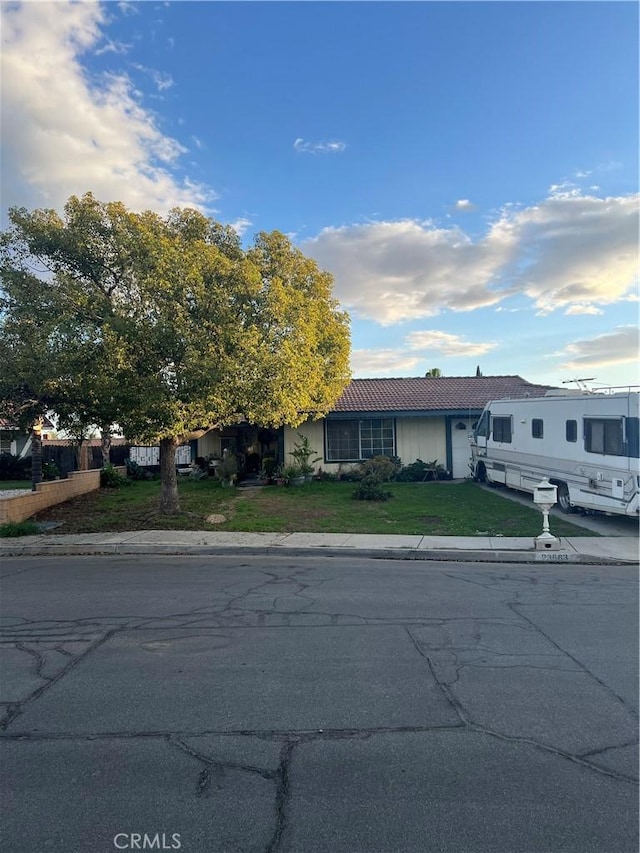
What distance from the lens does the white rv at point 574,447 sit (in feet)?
40.1

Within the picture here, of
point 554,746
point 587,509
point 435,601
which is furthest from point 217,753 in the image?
point 587,509

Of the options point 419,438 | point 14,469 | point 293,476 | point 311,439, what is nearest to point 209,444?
point 311,439

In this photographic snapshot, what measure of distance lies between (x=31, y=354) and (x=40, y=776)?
9.68 meters

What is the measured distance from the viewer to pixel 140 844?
2.91m

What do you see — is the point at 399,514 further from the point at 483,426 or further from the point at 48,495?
the point at 48,495

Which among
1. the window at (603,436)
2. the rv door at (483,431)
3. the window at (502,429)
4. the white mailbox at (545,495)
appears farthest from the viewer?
the rv door at (483,431)

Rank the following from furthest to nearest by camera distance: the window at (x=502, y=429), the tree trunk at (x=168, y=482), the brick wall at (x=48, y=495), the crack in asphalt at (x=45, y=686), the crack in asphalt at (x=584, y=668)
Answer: the window at (x=502, y=429), the tree trunk at (x=168, y=482), the brick wall at (x=48, y=495), the crack in asphalt at (x=584, y=668), the crack in asphalt at (x=45, y=686)

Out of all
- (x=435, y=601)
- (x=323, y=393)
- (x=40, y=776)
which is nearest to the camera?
(x=40, y=776)

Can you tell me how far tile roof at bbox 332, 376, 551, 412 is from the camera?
76.2 feet

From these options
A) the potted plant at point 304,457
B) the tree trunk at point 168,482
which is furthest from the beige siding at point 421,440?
the tree trunk at point 168,482

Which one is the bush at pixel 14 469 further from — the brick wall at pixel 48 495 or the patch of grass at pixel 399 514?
the patch of grass at pixel 399 514

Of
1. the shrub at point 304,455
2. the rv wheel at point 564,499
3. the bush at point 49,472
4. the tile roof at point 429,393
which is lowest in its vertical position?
the rv wheel at point 564,499

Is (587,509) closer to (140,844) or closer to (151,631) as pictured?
(151,631)

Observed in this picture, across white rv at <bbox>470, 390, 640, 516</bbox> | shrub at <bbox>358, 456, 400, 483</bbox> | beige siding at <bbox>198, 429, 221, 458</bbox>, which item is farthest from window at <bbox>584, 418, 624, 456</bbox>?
beige siding at <bbox>198, 429, 221, 458</bbox>
